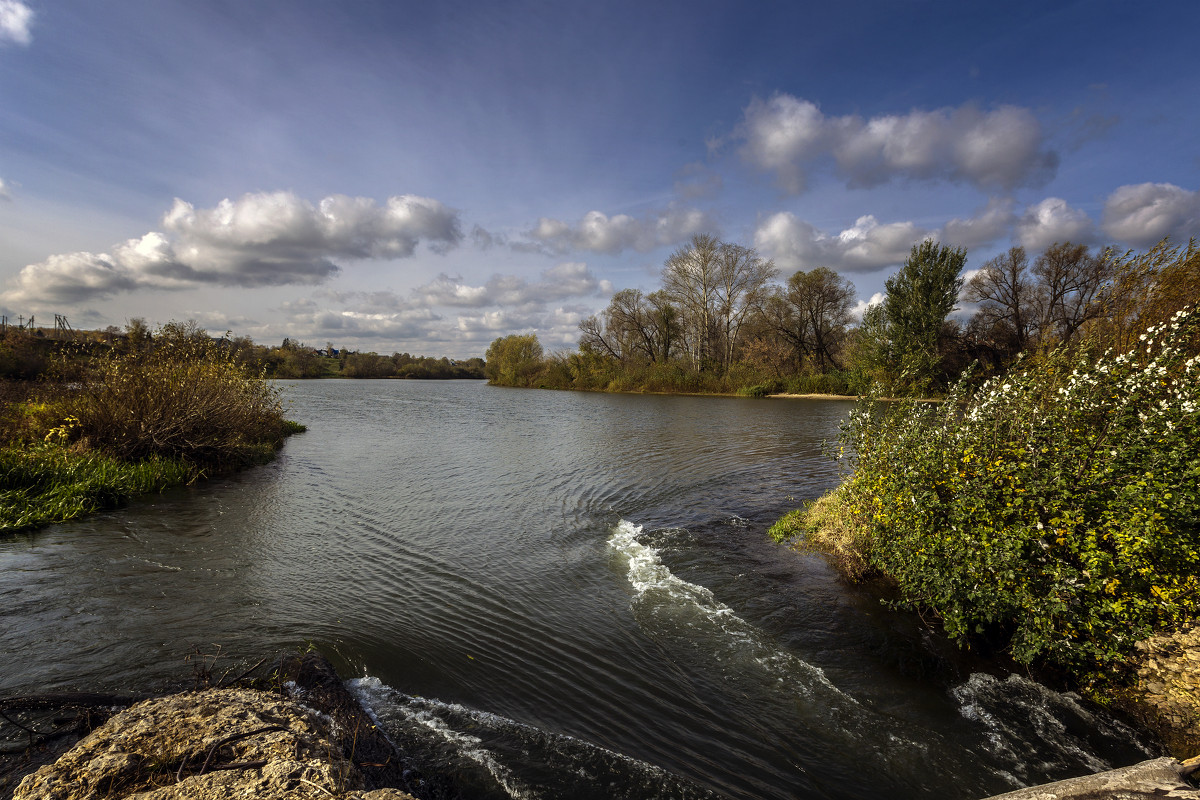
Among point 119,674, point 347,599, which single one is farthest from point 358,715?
point 347,599

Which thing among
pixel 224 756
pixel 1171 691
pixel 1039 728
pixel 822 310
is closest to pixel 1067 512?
pixel 1171 691

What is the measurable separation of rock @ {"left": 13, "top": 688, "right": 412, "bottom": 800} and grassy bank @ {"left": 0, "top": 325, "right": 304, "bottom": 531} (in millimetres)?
8904

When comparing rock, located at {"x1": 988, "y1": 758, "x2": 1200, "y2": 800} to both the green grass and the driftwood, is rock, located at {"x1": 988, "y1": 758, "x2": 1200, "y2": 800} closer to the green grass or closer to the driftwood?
the driftwood

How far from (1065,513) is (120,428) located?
17441 mm

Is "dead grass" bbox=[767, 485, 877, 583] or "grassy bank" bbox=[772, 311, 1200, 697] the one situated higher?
"grassy bank" bbox=[772, 311, 1200, 697]

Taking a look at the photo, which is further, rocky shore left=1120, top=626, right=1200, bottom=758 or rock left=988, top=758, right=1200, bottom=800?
rocky shore left=1120, top=626, right=1200, bottom=758

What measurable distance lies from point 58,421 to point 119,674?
11225mm

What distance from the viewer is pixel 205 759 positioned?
9.50 feet

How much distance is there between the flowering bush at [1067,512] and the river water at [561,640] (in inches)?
30.9

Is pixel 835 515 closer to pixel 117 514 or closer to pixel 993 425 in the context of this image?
pixel 993 425

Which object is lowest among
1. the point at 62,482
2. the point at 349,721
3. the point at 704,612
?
the point at 704,612

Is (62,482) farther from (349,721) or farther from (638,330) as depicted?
(638,330)

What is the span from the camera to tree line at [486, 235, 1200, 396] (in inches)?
1446

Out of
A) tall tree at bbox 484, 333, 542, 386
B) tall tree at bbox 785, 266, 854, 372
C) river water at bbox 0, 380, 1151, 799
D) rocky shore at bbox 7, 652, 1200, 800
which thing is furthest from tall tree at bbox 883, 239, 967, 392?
tall tree at bbox 484, 333, 542, 386
